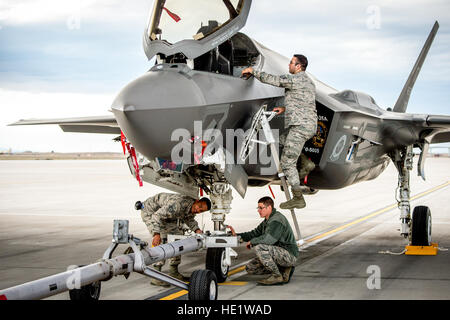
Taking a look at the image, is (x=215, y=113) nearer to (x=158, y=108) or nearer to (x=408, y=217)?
(x=158, y=108)

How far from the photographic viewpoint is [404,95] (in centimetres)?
1316

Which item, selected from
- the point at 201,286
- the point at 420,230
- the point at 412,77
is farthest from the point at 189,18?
the point at 412,77

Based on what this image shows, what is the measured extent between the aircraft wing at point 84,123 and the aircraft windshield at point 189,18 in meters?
4.73

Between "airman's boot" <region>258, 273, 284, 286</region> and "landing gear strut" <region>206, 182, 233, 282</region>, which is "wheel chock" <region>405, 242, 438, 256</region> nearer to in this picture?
"airman's boot" <region>258, 273, 284, 286</region>

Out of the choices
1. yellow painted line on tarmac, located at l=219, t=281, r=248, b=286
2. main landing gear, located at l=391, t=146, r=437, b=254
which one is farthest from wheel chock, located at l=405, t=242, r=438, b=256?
yellow painted line on tarmac, located at l=219, t=281, r=248, b=286

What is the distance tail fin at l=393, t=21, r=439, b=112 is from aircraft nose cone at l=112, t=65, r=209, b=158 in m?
7.87

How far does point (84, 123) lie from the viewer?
39.8ft

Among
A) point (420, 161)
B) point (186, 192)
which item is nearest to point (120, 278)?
point (186, 192)

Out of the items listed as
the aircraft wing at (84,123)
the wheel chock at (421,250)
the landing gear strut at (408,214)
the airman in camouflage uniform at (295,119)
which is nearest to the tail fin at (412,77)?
the landing gear strut at (408,214)

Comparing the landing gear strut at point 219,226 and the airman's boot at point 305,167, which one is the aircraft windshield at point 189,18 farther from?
the airman's boot at point 305,167

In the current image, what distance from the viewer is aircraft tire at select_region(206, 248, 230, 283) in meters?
7.91

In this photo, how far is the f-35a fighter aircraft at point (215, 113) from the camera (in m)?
6.12

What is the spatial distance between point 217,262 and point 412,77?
25.1 ft

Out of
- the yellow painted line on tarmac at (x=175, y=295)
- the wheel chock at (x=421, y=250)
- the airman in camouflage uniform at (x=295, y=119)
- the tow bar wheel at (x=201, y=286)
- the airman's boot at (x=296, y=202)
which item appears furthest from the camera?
the wheel chock at (x=421, y=250)
